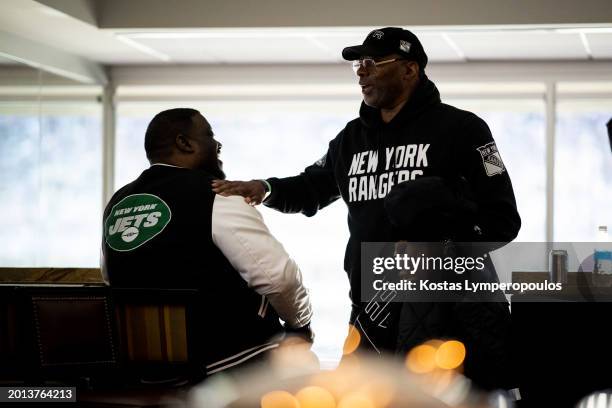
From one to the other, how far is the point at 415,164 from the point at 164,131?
0.69 meters

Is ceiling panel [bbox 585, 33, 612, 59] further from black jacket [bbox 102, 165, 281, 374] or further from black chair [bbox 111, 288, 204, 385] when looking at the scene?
black chair [bbox 111, 288, 204, 385]

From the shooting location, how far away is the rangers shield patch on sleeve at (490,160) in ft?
7.11

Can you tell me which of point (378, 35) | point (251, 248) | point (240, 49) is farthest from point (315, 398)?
point (240, 49)

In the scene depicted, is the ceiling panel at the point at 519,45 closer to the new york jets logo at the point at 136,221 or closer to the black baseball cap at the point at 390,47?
the black baseball cap at the point at 390,47

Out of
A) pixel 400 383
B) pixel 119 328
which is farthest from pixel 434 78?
pixel 400 383

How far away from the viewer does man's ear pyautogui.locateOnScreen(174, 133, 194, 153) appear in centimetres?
236

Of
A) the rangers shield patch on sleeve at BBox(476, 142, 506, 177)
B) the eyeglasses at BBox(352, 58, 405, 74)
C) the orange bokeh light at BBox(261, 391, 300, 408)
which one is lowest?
the orange bokeh light at BBox(261, 391, 300, 408)

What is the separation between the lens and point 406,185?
6.30 feet

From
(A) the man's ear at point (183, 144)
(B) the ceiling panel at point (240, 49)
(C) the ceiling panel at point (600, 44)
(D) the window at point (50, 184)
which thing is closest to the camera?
(A) the man's ear at point (183, 144)

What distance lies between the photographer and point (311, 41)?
20.6ft

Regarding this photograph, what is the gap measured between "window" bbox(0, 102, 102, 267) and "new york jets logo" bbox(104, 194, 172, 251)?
12.9ft

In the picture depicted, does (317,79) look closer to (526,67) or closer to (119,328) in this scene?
(526,67)

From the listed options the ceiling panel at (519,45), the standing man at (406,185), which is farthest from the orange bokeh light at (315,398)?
the ceiling panel at (519,45)

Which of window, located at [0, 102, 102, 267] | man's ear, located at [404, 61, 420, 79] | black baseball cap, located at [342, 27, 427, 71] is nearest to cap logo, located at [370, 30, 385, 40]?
black baseball cap, located at [342, 27, 427, 71]
